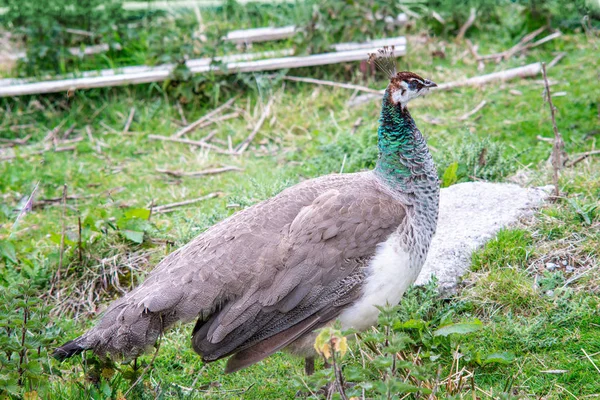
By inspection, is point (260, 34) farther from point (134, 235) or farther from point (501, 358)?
point (501, 358)

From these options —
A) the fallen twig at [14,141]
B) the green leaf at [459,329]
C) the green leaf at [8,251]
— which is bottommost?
the fallen twig at [14,141]

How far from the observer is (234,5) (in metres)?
8.44

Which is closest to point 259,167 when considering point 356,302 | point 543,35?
point 356,302

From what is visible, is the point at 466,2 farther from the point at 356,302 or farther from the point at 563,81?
the point at 356,302

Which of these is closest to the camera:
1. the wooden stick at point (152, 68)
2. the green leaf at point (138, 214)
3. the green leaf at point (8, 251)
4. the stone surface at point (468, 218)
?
the stone surface at point (468, 218)

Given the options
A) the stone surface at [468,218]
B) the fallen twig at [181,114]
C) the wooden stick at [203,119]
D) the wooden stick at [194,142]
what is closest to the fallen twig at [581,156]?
the stone surface at [468,218]

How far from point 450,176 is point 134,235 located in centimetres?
228

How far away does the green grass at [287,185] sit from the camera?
405 cm

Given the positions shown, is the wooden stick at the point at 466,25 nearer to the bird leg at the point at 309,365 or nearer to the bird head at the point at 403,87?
the bird head at the point at 403,87

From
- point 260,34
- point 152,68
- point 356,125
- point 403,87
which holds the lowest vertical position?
point 356,125

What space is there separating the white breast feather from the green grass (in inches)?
16.1

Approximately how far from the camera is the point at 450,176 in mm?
5402

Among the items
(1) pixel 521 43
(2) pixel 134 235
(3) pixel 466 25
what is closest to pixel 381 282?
(2) pixel 134 235

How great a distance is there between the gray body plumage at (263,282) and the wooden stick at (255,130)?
119 inches
